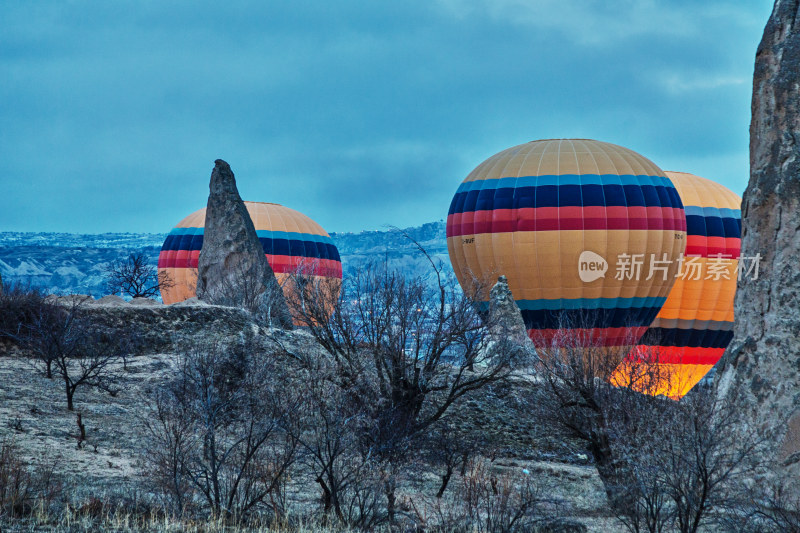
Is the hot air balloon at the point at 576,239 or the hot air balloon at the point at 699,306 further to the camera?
the hot air balloon at the point at 699,306

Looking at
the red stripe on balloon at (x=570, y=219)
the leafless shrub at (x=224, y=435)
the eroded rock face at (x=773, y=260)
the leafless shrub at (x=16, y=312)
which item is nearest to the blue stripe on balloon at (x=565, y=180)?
the red stripe on balloon at (x=570, y=219)

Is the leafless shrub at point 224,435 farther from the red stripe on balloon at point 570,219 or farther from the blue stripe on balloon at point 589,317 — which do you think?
the red stripe on balloon at point 570,219

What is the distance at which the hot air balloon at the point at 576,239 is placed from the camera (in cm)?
2920

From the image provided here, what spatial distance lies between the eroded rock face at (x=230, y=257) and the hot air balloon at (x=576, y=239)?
741 centimetres

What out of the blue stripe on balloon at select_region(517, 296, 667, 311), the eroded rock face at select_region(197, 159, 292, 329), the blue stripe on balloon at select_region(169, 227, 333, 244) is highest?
the blue stripe on balloon at select_region(169, 227, 333, 244)

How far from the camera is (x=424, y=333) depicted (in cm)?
1592

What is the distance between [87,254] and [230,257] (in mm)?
103143

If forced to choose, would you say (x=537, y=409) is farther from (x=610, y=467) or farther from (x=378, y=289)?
(x=378, y=289)

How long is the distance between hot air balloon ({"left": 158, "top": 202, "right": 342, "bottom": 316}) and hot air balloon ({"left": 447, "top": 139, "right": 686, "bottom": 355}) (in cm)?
1239

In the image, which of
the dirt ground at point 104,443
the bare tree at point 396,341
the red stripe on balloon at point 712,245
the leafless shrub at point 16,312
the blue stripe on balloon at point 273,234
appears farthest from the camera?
the blue stripe on balloon at point 273,234

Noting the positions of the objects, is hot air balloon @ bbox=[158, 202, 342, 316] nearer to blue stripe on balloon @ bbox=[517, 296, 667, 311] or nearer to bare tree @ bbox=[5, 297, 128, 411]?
blue stripe on balloon @ bbox=[517, 296, 667, 311]

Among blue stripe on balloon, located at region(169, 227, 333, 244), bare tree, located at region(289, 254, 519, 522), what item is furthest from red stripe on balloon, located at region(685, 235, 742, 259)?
bare tree, located at region(289, 254, 519, 522)

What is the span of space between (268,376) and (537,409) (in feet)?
15.8

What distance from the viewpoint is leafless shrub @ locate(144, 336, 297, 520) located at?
10172mm
